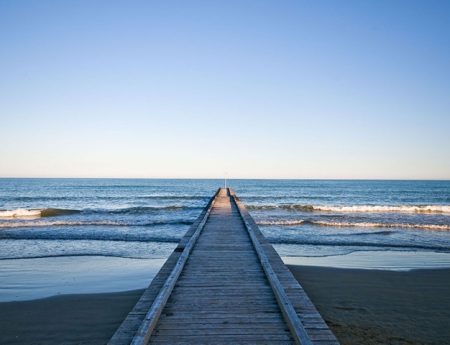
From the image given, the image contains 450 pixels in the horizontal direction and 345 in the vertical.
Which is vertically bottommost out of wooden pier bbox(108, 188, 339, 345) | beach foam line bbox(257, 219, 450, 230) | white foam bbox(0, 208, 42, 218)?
white foam bbox(0, 208, 42, 218)

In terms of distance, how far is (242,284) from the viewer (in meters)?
5.82

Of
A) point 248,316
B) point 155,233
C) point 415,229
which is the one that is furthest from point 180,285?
point 415,229

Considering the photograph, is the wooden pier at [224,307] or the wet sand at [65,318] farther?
the wet sand at [65,318]

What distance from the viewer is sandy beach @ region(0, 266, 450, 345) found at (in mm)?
5277

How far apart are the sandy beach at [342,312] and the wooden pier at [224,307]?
1116 millimetres

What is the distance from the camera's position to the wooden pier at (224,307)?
12.5ft

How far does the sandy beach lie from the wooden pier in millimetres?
1116

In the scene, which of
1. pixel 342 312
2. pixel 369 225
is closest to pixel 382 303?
pixel 342 312

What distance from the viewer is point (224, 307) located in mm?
4754

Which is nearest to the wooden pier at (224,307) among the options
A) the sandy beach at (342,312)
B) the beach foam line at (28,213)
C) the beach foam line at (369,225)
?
the sandy beach at (342,312)

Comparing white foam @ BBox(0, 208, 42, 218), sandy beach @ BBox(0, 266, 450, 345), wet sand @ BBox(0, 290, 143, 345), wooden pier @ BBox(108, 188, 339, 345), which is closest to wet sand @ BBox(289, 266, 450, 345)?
sandy beach @ BBox(0, 266, 450, 345)

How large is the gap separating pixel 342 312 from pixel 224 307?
2.72m

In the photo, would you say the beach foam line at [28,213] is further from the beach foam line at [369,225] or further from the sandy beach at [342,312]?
the sandy beach at [342,312]

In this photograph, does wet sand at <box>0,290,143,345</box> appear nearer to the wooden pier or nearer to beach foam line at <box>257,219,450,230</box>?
the wooden pier
